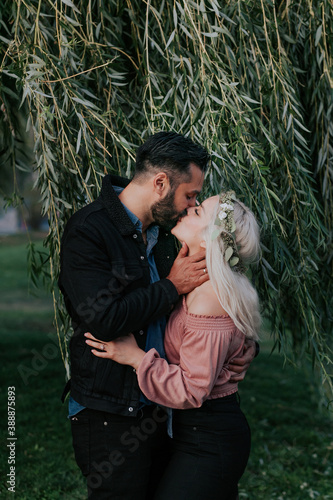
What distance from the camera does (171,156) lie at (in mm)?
2338

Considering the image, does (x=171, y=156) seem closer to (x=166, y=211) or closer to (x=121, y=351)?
(x=166, y=211)

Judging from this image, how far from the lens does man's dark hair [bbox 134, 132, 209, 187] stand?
7.69 feet

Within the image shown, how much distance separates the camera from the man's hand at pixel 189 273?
2285mm

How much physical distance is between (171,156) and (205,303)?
583 mm

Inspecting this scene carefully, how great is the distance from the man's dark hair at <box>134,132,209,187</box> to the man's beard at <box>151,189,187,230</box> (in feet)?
0.19

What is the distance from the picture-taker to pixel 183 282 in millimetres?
2287

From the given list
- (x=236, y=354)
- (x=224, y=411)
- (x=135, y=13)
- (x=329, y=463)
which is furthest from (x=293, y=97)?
(x=329, y=463)

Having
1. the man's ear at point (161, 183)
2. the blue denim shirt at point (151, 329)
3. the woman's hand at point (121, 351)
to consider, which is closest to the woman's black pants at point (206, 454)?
the blue denim shirt at point (151, 329)

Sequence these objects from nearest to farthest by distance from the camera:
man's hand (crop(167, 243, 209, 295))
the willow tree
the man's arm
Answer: the man's arm
man's hand (crop(167, 243, 209, 295))
the willow tree

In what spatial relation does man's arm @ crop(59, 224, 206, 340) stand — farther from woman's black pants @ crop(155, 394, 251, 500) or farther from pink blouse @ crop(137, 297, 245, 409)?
woman's black pants @ crop(155, 394, 251, 500)

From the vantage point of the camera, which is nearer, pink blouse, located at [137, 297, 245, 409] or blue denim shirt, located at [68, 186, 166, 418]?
pink blouse, located at [137, 297, 245, 409]

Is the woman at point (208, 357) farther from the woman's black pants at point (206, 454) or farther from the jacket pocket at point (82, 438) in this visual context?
the jacket pocket at point (82, 438)

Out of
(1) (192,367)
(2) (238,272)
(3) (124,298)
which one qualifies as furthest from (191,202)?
(1) (192,367)

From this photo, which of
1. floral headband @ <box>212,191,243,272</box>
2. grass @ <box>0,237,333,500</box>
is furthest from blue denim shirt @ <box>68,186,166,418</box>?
grass @ <box>0,237,333,500</box>
